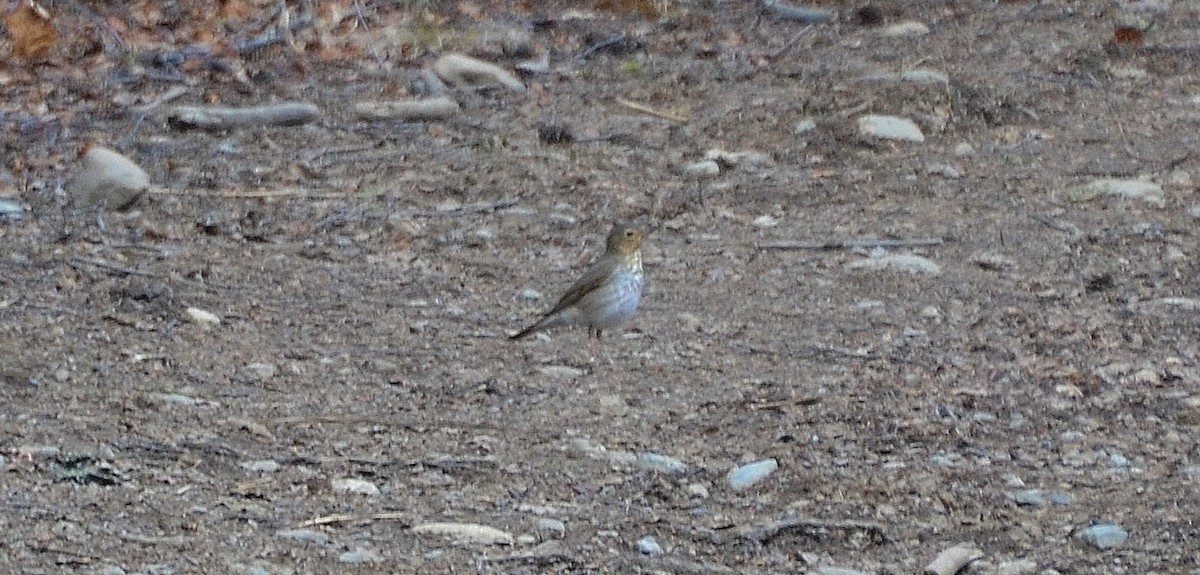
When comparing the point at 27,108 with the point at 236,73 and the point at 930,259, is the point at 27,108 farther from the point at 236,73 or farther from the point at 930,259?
the point at 930,259

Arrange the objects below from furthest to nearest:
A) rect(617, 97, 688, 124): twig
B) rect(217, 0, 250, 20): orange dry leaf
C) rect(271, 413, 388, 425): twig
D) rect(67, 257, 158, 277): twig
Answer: rect(217, 0, 250, 20): orange dry leaf, rect(617, 97, 688, 124): twig, rect(67, 257, 158, 277): twig, rect(271, 413, 388, 425): twig

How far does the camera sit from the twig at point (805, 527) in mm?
4207

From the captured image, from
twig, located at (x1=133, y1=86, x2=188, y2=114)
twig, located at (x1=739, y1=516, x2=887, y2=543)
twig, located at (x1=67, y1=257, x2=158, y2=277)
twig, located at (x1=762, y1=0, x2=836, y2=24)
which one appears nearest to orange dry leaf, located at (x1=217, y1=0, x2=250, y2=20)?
twig, located at (x1=133, y1=86, x2=188, y2=114)

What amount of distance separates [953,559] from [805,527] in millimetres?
371

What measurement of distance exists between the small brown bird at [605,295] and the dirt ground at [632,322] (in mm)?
106

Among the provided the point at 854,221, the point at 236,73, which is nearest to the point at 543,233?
the point at 854,221

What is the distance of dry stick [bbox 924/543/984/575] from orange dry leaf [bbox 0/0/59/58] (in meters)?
6.02

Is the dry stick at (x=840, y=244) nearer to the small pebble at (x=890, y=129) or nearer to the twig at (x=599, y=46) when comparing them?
the small pebble at (x=890, y=129)

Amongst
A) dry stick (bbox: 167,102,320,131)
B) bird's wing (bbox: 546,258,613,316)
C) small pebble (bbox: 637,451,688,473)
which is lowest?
small pebble (bbox: 637,451,688,473)

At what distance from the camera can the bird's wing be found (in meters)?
5.61

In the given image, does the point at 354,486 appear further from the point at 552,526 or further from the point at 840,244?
the point at 840,244

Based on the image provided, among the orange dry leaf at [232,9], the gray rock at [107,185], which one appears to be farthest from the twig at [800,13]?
the gray rock at [107,185]

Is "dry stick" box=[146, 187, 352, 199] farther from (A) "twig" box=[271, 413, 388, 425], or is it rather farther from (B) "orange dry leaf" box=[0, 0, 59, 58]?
(A) "twig" box=[271, 413, 388, 425]

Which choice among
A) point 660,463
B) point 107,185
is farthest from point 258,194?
point 660,463
